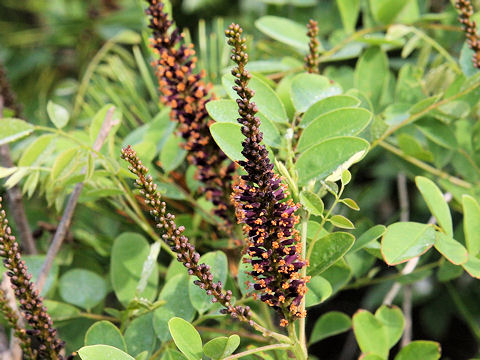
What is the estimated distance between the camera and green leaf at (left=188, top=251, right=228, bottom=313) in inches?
26.1

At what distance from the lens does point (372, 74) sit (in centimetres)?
87

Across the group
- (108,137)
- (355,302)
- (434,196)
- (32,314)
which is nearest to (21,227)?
(108,137)

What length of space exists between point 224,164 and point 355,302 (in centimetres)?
70

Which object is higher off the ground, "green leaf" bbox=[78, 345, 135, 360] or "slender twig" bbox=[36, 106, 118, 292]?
"slender twig" bbox=[36, 106, 118, 292]

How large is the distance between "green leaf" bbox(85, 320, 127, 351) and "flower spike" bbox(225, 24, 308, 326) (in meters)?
0.19

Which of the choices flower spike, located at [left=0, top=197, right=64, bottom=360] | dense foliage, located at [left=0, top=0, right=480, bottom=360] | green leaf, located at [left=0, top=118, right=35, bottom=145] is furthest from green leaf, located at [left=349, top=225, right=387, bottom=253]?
green leaf, located at [left=0, top=118, right=35, bottom=145]

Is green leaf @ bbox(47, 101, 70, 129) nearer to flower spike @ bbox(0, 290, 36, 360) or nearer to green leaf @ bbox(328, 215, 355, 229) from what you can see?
flower spike @ bbox(0, 290, 36, 360)

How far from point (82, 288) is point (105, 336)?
5.9 inches

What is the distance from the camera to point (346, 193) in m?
1.17

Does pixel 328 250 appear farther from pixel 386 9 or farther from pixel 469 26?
pixel 386 9

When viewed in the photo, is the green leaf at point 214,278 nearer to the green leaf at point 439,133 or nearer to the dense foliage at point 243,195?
the dense foliage at point 243,195

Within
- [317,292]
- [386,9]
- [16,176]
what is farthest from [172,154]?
[386,9]

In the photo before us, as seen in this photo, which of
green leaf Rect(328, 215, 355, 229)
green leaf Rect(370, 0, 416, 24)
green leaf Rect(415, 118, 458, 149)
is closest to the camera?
green leaf Rect(328, 215, 355, 229)

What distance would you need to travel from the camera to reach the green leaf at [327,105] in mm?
694
